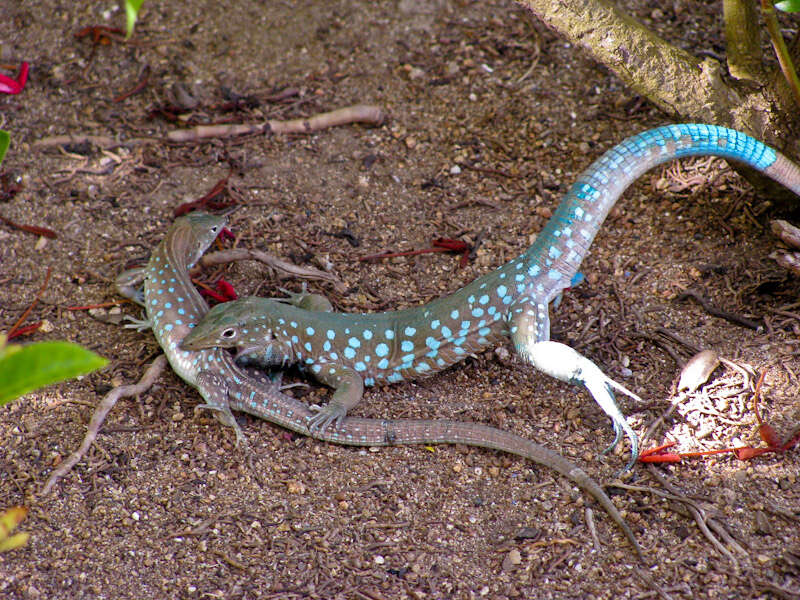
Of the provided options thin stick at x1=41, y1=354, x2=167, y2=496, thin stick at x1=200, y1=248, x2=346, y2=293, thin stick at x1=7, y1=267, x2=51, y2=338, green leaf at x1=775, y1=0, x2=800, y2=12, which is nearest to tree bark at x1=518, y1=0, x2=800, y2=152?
green leaf at x1=775, y1=0, x2=800, y2=12

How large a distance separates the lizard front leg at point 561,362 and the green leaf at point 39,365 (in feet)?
9.50

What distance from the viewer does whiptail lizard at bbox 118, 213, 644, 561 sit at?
4.18m

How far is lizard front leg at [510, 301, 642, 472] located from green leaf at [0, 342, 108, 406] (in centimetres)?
290

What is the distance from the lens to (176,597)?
3.55 meters

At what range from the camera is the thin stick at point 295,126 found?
21.2 ft

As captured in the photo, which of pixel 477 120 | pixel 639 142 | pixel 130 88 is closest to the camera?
pixel 639 142

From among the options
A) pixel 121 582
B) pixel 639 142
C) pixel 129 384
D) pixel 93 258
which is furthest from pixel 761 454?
pixel 93 258

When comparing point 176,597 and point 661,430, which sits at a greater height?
point 661,430

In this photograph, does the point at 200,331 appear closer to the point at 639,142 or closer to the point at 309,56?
the point at 639,142

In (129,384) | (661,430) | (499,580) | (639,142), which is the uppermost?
(639,142)

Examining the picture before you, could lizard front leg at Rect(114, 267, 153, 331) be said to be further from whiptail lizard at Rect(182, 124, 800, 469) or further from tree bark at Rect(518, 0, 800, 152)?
tree bark at Rect(518, 0, 800, 152)

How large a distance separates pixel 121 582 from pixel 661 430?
2.95 meters

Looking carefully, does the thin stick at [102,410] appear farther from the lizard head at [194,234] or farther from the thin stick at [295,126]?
the thin stick at [295,126]

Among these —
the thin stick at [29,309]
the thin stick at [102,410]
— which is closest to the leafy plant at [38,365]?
the thin stick at [102,410]
